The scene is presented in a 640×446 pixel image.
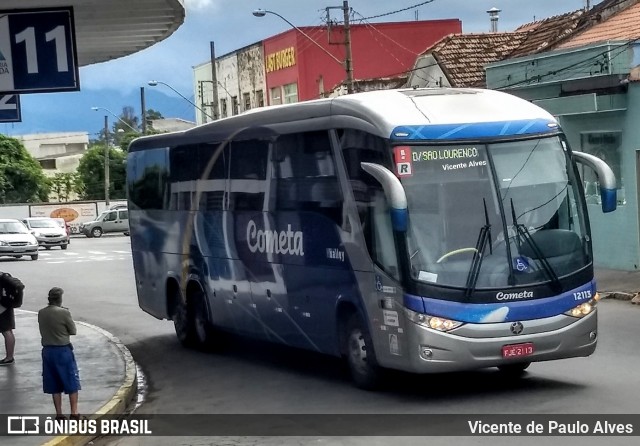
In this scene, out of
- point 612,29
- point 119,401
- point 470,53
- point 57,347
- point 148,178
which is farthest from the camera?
point 470,53

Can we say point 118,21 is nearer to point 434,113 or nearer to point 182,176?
point 182,176

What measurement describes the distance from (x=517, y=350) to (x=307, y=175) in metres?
3.68

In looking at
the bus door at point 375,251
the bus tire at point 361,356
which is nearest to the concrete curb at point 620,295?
the bus tire at point 361,356

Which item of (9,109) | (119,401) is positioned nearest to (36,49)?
(9,109)

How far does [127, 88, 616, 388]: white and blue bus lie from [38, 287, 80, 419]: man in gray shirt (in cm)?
335

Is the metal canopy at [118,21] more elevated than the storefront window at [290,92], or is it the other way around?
the storefront window at [290,92]

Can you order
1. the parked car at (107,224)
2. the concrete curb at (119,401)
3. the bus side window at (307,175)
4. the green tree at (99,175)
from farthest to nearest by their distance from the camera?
the green tree at (99,175) → the parked car at (107,224) → the bus side window at (307,175) → the concrete curb at (119,401)

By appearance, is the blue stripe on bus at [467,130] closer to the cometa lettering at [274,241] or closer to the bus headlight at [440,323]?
the bus headlight at [440,323]

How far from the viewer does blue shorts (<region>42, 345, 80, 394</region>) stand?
11.7m

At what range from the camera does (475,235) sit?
12.2 meters

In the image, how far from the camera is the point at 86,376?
15961 millimetres

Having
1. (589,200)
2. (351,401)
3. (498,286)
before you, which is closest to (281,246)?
(351,401)

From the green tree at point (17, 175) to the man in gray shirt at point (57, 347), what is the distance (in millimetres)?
71462

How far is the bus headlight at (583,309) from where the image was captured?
41.1ft
